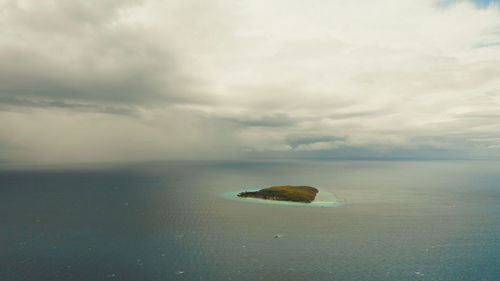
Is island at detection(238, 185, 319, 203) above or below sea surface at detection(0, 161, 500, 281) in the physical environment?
above

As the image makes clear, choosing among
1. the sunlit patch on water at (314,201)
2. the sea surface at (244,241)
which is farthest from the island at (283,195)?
the sea surface at (244,241)

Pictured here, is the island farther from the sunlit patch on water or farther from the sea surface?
the sea surface

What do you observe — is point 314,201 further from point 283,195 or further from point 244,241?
point 244,241

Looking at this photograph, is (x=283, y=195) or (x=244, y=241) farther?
(x=283, y=195)

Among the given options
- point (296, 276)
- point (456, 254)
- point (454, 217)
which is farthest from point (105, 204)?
point (454, 217)

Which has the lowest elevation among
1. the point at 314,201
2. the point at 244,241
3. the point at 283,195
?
the point at 244,241

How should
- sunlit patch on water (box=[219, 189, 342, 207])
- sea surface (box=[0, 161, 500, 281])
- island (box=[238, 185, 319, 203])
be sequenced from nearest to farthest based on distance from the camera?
sea surface (box=[0, 161, 500, 281]) < sunlit patch on water (box=[219, 189, 342, 207]) < island (box=[238, 185, 319, 203])

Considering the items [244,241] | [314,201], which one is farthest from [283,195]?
[244,241]

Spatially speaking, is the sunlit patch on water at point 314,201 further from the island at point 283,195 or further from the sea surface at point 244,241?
the sea surface at point 244,241

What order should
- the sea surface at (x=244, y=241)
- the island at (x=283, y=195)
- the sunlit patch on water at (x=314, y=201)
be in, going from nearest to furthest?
the sea surface at (x=244, y=241) < the sunlit patch on water at (x=314, y=201) < the island at (x=283, y=195)

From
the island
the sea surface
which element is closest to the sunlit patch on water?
the island

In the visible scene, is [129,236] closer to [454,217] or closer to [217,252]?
[217,252]
